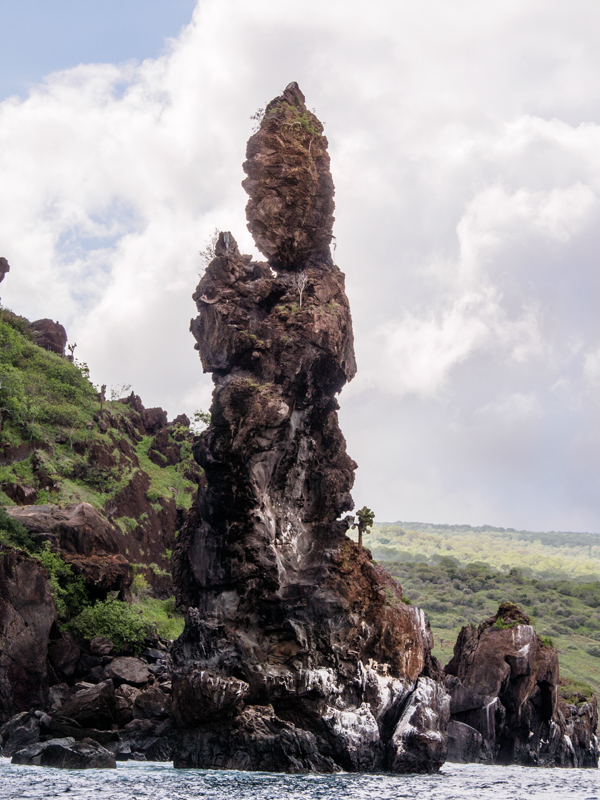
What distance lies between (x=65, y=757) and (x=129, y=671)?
32.8 feet

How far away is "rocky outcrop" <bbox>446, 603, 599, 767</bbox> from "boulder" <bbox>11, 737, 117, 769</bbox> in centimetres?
2095

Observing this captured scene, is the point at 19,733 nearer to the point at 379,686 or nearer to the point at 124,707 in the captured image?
the point at 124,707

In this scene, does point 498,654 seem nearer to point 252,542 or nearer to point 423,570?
point 252,542

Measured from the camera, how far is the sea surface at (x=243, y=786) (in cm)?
2022

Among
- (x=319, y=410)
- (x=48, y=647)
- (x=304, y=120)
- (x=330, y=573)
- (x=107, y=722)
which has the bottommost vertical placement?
(x=107, y=722)

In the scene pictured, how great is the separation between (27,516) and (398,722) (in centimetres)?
2470

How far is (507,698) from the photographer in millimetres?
41312


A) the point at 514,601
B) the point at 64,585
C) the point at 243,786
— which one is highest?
the point at 64,585

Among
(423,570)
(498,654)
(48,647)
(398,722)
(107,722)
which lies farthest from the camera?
A: (423,570)

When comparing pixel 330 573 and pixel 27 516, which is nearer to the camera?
pixel 330 573

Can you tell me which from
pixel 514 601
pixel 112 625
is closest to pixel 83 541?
pixel 112 625

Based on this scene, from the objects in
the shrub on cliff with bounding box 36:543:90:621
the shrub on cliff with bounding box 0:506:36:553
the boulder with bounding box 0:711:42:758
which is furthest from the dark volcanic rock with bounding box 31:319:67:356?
the boulder with bounding box 0:711:42:758

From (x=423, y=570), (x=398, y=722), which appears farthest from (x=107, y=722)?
(x=423, y=570)

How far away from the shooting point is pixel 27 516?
41.7 m
